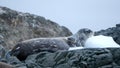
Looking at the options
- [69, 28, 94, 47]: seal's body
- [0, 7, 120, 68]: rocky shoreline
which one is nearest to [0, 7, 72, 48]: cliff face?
[0, 7, 120, 68]: rocky shoreline

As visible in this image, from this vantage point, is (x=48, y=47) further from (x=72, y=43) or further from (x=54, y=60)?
(x=54, y=60)

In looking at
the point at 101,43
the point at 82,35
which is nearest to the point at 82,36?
the point at 82,35

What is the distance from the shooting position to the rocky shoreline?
20.3 ft

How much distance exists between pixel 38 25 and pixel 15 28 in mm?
1518

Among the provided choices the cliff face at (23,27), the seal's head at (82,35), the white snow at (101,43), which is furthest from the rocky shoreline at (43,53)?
the seal's head at (82,35)

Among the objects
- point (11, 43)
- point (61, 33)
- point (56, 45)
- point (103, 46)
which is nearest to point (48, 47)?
point (56, 45)

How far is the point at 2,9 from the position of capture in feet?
55.7

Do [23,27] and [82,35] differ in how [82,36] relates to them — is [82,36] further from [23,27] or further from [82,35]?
[23,27]

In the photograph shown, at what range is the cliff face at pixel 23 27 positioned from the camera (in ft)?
51.8

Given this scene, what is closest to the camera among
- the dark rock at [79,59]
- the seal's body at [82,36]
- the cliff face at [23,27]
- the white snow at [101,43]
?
the dark rock at [79,59]

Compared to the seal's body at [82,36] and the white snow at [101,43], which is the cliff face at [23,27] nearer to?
the seal's body at [82,36]

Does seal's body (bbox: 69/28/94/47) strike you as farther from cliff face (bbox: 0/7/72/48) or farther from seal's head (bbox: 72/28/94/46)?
cliff face (bbox: 0/7/72/48)

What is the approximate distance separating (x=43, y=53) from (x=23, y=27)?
968cm

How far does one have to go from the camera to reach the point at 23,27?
56.1 ft
